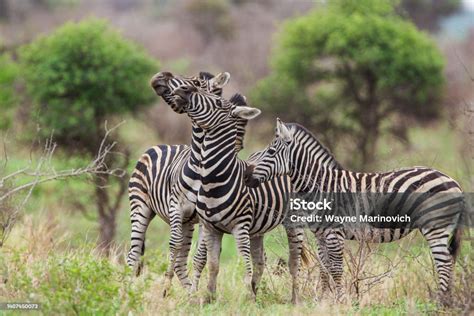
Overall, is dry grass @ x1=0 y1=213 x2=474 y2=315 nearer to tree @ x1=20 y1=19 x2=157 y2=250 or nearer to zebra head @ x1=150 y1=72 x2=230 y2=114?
zebra head @ x1=150 y1=72 x2=230 y2=114

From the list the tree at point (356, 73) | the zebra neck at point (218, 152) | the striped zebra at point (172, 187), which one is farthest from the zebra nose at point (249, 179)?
the tree at point (356, 73)

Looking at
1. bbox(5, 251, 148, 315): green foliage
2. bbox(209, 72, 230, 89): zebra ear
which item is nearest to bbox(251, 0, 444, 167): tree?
bbox(209, 72, 230, 89): zebra ear

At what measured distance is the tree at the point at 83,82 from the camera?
50.2 feet

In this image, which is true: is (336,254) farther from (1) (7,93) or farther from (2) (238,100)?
(1) (7,93)

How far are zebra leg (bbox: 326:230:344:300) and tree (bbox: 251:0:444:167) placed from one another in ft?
33.5

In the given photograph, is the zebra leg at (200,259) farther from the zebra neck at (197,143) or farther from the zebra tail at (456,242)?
the zebra tail at (456,242)

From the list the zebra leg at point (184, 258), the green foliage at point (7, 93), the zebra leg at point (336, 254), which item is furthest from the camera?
the green foliage at point (7, 93)

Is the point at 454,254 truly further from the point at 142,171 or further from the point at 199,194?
the point at 142,171

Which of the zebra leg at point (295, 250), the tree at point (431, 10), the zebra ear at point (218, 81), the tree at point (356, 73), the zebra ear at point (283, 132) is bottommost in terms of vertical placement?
the zebra leg at point (295, 250)

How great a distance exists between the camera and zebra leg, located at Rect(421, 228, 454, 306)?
7.86 metres

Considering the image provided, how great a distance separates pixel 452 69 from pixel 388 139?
11.7 m

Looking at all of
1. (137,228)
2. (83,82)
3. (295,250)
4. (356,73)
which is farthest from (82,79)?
(295,250)

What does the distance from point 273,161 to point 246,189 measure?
39cm

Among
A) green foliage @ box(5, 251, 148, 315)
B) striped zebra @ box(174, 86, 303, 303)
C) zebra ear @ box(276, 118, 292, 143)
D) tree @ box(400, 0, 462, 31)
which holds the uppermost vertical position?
tree @ box(400, 0, 462, 31)
